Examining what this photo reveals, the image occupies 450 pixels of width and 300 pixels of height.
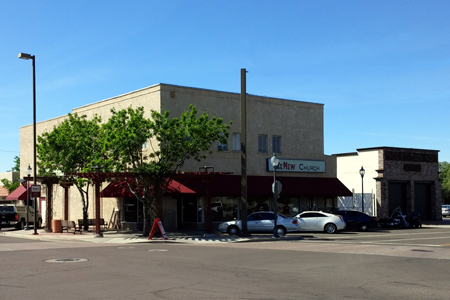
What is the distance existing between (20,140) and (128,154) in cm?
2534

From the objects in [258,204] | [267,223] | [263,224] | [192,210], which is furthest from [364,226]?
[192,210]

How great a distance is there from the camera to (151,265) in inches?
609

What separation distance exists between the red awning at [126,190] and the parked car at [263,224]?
2924 mm

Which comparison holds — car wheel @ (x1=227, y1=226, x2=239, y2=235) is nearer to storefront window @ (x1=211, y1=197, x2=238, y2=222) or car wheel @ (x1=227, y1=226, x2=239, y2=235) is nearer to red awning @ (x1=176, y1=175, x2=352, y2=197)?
red awning @ (x1=176, y1=175, x2=352, y2=197)

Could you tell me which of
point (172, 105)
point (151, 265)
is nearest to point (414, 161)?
point (172, 105)

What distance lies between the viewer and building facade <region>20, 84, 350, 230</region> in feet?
109

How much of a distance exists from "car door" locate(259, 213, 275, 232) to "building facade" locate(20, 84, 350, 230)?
11.1 feet

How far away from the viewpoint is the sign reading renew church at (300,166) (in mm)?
37653

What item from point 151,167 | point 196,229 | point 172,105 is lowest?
point 196,229

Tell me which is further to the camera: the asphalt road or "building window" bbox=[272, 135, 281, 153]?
"building window" bbox=[272, 135, 281, 153]

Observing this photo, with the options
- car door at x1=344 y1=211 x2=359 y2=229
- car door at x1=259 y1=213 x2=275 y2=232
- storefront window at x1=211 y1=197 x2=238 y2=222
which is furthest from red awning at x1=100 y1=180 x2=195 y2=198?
car door at x1=344 y1=211 x2=359 y2=229

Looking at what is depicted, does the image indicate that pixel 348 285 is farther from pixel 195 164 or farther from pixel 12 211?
pixel 12 211

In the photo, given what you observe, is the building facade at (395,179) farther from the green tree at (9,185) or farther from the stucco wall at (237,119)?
the green tree at (9,185)

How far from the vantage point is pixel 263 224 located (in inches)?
1204
